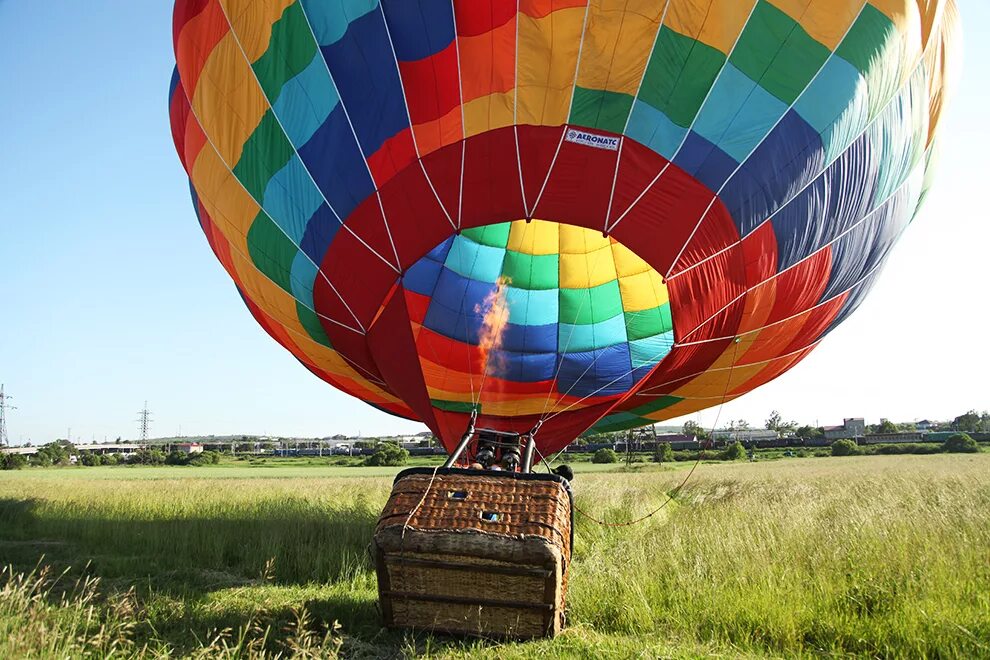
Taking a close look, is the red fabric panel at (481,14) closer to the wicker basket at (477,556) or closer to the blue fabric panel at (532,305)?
the wicker basket at (477,556)

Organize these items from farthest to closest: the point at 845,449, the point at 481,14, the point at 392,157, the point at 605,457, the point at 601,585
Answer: the point at 605,457, the point at 845,449, the point at 392,157, the point at 481,14, the point at 601,585

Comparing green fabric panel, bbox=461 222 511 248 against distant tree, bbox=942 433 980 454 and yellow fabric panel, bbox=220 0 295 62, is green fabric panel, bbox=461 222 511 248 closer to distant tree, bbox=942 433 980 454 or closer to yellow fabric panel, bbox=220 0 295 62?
yellow fabric panel, bbox=220 0 295 62

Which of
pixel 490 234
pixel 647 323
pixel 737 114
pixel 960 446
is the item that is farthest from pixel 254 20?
pixel 960 446

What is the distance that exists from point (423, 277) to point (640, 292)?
7.90 ft

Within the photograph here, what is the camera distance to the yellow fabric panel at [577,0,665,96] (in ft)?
16.1

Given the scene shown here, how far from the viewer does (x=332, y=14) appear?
17.2ft

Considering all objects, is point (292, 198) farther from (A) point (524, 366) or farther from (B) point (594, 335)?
(B) point (594, 335)

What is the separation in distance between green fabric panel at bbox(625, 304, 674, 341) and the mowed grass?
208 centimetres

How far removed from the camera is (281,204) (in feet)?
19.4

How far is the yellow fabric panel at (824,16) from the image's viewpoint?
504 cm

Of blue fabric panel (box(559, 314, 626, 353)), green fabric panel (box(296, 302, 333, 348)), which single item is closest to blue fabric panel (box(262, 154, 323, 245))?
green fabric panel (box(296, 302, 333, 348))

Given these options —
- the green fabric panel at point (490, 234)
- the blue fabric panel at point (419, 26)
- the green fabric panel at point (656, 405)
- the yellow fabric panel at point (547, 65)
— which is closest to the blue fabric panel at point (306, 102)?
the blue fabric panel at point (419, 26)

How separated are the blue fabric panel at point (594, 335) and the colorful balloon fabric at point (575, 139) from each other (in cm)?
132

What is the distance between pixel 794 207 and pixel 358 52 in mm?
3468
